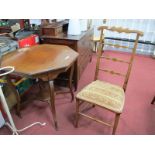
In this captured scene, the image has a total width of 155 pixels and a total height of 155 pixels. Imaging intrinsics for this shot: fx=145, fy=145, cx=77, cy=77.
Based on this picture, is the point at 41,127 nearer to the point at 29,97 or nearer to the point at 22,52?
the point at 29,97

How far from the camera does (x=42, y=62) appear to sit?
1333mm

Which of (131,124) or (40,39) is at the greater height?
(40,39)

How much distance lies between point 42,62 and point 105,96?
679mm

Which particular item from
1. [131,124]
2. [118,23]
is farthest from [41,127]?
[118,23]

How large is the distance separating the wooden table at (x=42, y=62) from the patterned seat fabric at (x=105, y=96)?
0.33 meters

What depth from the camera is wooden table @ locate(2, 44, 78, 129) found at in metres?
1.22

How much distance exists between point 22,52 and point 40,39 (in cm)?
54

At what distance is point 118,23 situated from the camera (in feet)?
11.1

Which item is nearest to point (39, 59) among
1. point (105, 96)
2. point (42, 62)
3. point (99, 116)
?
point (42, 62)

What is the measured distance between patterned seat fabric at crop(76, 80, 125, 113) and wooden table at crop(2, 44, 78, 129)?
0.33 meters

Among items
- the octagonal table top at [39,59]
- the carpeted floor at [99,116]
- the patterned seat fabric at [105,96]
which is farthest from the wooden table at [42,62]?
the patterned seat fabric at [105,96]

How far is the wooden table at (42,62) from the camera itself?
1.22 meters

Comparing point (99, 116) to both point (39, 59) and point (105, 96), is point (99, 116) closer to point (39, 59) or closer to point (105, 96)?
point (105, 96)
